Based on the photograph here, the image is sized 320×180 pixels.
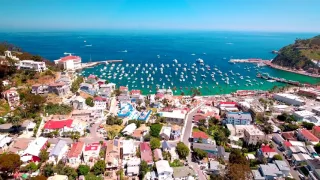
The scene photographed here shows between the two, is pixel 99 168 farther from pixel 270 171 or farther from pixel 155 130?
pixel 270 171

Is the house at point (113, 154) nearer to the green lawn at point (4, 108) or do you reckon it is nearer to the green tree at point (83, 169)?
the green tree at point (83, 169)

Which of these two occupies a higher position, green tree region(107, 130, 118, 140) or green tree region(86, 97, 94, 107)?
green tree region(86, 97, 94, 107)

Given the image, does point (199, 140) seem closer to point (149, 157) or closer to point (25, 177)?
point (149, 157)

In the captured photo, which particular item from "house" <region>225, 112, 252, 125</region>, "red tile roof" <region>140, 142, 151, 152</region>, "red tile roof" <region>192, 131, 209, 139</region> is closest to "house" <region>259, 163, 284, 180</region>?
"red tile roof" <region>192, 131, 209, 139</region>

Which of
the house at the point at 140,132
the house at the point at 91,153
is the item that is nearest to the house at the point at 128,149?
the house at the point at 140,132

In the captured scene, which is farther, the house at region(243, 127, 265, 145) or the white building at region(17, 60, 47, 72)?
Answer: the white building at region(17, 60, 47, 72)

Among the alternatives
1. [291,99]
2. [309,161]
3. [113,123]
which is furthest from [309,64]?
[113,123]

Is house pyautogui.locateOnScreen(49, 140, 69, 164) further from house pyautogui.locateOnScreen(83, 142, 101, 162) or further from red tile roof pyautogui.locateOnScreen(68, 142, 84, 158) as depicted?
house pyautogui.locateOnScreen(83, 142, 101, 162)
